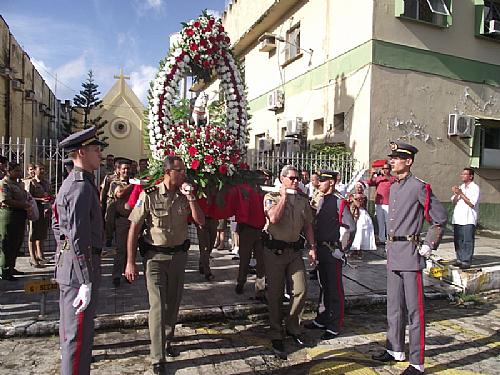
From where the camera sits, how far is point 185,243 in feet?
13.7

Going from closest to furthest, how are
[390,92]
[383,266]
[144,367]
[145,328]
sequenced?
1. [144,367]
2. [145,328]
3. [383,266]
4. [390,92]

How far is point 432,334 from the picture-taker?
4.96 m

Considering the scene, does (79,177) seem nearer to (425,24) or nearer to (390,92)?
(390,92)

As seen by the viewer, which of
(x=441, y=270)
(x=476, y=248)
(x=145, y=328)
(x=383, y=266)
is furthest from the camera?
(x=476, y=248)

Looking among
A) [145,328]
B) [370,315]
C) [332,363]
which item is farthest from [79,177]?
[370,315]

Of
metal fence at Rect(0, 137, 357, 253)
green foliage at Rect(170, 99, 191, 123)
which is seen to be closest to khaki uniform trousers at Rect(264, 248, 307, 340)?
green foliage at Rect(170, 99, 191, 123)

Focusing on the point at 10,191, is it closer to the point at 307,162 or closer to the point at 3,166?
the point at 3,166

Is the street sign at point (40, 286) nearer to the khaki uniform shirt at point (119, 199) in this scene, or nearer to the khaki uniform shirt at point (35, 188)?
the khaki uniform shirt at point (119, 199)

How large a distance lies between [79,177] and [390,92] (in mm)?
9250

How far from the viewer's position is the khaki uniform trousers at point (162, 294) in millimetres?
3820

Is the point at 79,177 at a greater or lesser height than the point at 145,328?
greater

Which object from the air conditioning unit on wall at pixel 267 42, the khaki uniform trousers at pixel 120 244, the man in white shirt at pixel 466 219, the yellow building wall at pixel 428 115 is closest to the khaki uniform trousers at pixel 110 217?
the khaki uniform trousers at pixel 120 244

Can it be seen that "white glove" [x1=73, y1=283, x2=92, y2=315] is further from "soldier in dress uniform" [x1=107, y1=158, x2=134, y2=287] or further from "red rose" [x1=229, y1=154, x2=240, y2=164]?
"soldier in dress uniform" [x1=107, y1=158, x2=134, y2=287]

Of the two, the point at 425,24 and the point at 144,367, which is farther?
the point at 425,24
